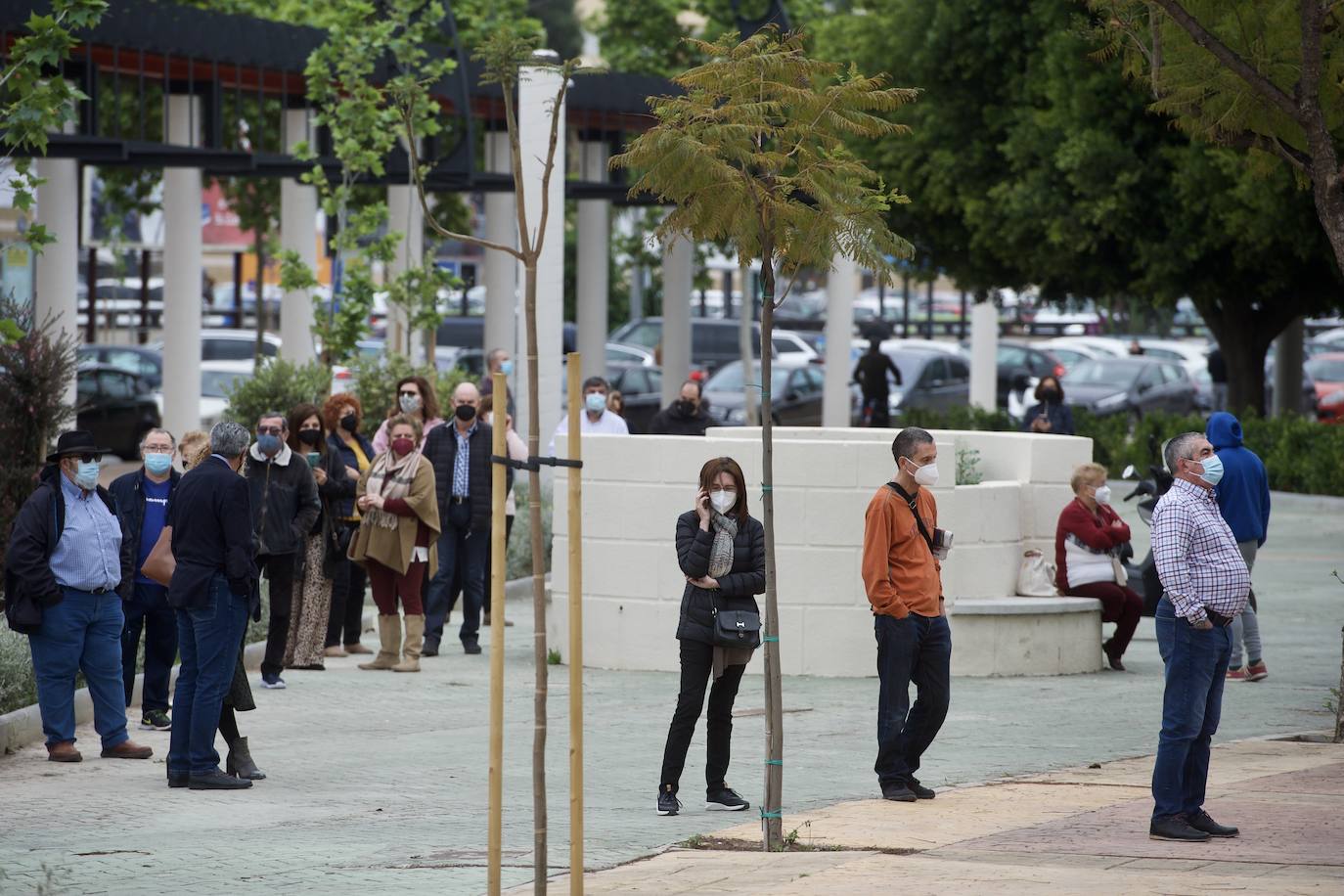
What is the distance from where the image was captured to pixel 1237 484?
13.5 meters

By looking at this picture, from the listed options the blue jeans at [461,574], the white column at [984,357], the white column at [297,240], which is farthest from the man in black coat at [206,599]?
the white column at [984,357]

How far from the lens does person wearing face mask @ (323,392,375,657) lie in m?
13.9

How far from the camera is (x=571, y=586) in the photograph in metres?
6.93

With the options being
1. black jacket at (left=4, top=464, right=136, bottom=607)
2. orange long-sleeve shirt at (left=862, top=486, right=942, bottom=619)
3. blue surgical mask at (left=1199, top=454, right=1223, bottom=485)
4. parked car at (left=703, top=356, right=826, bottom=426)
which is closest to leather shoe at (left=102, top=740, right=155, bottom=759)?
black jacket at (left=4, top=464, right=136, bottom=607)

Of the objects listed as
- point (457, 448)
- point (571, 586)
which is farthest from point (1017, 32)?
point (571, 586)

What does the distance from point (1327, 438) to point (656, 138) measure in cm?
1957

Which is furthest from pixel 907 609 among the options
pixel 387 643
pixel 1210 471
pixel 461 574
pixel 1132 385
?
pixel 1132 385

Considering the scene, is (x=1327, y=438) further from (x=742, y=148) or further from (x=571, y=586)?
(x=571, y=586)

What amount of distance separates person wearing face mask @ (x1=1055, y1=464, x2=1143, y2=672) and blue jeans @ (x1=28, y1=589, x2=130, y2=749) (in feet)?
21.4

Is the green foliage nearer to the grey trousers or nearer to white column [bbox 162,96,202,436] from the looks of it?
white column [bbox 162,96,202,436]

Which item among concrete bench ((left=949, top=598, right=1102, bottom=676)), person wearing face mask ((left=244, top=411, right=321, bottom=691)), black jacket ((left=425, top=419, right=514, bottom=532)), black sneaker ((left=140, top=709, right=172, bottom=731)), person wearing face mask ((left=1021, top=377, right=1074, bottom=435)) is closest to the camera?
black sneaker ((left=140, top=709, right=172, bottom=731))

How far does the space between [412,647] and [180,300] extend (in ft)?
42.2

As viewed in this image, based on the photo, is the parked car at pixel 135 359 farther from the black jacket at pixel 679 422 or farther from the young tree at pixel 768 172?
the young tree at pixel 768 172

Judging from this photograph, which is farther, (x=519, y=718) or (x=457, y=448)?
(x=457, y=448)
